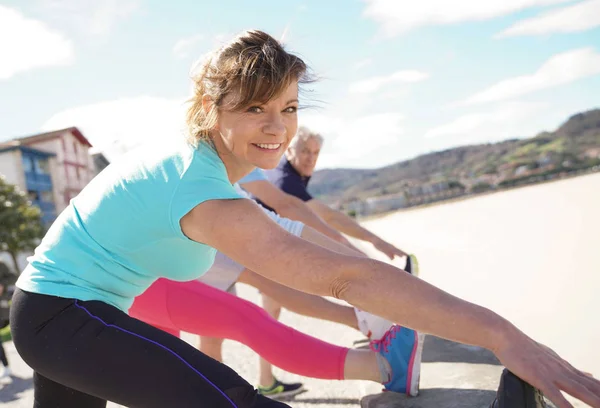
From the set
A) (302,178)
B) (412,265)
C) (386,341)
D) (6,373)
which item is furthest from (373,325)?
(6,373)

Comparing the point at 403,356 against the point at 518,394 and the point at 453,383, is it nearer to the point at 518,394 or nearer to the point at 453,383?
the point at 453,383

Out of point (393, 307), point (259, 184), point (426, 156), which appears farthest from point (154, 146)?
point (426, 156)

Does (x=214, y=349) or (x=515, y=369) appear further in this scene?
(x=214, y=349)

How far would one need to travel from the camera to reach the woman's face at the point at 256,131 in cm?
171

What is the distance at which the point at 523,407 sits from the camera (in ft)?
4.93

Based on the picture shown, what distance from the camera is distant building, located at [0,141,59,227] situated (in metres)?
44.9

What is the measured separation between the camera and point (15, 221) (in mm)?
31281

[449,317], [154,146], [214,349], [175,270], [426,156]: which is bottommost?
[214,349]

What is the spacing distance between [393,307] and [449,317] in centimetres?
13

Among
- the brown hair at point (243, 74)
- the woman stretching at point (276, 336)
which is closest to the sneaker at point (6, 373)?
the woman stretching at point (276, 336)

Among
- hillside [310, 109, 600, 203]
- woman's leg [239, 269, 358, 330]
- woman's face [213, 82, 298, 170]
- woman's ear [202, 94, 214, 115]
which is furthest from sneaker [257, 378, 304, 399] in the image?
hillside [310, 109, 600, 203]

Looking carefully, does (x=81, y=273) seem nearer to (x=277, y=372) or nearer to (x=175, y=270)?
(x=175, y=270)

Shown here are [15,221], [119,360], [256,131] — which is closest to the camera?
[119,360]

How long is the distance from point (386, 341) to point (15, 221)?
32.6m
